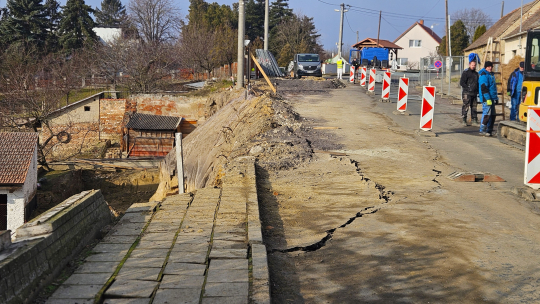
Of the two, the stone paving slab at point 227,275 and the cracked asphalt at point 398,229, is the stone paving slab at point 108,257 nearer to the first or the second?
the stone paving slab at point 227,275

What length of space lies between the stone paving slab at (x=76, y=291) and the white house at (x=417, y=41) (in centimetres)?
8252

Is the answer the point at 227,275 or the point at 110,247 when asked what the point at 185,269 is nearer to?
the point at 227,275

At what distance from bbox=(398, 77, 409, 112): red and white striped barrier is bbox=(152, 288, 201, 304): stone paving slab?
13.2 m

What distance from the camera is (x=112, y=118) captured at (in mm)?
33969

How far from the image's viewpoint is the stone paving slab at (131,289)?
382cm

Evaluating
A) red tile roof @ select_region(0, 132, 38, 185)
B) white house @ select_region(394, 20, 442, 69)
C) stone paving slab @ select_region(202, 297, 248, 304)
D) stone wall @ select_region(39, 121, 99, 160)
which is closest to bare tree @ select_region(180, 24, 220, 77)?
stone wall @ select_region(39, 121, 99, 160)

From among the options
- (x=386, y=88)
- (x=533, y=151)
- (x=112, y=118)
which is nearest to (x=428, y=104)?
(x=533, y=151)

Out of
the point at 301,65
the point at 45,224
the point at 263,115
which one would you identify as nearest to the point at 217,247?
the point at 45,224

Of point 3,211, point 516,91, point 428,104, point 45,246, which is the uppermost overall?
point 516,91

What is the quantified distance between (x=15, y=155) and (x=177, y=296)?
72.9ft

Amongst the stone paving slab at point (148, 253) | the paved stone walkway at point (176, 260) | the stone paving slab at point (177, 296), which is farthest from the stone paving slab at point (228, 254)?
the stone paving slab at point (177, 296)

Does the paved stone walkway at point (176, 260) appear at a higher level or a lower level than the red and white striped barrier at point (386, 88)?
lower

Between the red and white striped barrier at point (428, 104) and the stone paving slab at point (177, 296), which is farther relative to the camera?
the red and white striped barrier at point (428, 104)

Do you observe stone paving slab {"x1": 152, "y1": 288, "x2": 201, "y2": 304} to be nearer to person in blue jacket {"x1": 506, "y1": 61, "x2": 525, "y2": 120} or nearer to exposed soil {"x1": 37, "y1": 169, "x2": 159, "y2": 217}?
person in blue jacket {"x1": 506, "y1": 61, "x2": 525, "y2": 120}
